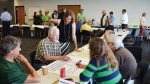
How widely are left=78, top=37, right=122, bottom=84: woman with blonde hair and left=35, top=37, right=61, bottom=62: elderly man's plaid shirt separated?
1.35 meters

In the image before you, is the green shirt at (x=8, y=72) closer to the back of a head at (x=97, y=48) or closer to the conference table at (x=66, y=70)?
the conference table at (x=66, y=70)

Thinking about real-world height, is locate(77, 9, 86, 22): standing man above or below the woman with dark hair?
above

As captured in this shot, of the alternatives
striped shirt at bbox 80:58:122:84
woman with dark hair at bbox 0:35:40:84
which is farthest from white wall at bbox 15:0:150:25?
woman with dark hair at bbox 0:35:40:84

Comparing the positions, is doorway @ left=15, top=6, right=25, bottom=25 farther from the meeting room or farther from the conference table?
the conference table

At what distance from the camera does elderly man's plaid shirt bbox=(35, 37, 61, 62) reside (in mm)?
3816

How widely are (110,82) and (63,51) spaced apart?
65.5 inches

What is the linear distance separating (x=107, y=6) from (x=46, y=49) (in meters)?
10.6

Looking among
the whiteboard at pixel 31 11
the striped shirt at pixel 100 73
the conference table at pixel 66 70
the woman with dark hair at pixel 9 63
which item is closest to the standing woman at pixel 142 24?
the whiteboard at pixel 31 11

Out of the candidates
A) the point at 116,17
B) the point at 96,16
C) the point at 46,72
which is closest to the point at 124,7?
the point at 116,17

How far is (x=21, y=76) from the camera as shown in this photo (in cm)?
248

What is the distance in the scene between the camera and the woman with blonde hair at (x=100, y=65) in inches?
101

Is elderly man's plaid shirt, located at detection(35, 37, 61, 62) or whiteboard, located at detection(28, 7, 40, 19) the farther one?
whiteboard, located at detection(28, 7, 40, 19)

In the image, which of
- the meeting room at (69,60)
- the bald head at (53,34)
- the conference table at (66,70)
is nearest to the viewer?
the meeting room at (69,60)

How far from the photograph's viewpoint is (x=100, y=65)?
2.56m
